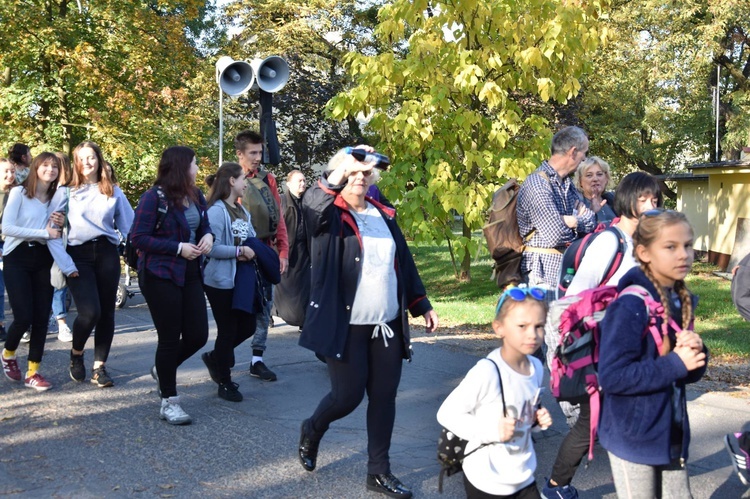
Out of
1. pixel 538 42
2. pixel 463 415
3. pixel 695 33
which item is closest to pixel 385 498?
pixel 463 415

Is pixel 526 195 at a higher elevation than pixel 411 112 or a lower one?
lower

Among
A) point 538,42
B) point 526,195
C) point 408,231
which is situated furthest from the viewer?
point 408,231

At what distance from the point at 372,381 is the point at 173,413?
1.99 meters

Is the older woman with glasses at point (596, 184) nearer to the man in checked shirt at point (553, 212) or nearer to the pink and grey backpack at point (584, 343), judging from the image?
the man in checked shirt at point (553, 212)

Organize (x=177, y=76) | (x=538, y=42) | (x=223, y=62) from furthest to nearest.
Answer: (x=177, y=76), (x=538, y=42), (x=223, y=62)

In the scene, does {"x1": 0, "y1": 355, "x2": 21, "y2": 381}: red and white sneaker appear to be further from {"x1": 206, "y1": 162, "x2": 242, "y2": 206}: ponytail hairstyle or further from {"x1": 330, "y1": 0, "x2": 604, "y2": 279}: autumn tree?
{"x1": 330, "y1": 0, "x2": 604, "y2": 279}: autumn tree

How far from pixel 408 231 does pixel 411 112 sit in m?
1.90

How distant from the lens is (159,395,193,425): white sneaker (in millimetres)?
6168


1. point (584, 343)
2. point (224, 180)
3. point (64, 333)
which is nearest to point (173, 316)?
point (224, 180)

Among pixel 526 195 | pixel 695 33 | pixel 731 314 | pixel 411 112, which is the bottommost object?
pixel 731 314

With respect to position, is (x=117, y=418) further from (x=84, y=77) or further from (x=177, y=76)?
(x=177, y=76)

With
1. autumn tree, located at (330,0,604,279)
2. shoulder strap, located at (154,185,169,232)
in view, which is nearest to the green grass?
autumn tree, located at (330,0,604,279)

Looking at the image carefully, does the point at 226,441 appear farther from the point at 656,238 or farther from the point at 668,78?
the point at 668,78

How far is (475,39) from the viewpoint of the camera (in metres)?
12.5
